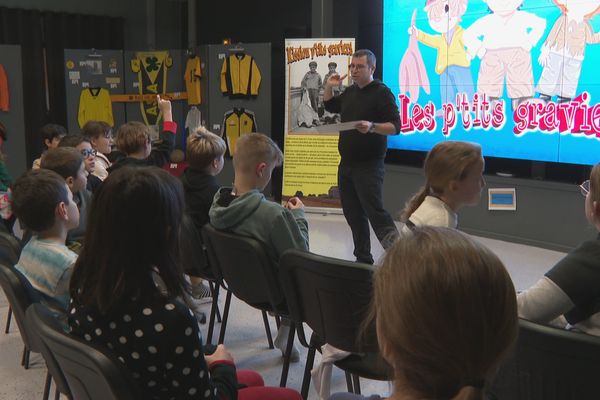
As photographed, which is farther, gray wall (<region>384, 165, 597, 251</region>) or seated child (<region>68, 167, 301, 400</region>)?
gray wall (<region>384, 165, 597, 251</region>)

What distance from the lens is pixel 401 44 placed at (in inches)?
233

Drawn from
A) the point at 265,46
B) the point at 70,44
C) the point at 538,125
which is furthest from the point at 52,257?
the point at 70,44

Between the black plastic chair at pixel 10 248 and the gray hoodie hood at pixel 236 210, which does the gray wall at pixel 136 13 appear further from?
the gray hoodie hood at pixel 236 210

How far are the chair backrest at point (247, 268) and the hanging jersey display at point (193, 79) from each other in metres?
5.42

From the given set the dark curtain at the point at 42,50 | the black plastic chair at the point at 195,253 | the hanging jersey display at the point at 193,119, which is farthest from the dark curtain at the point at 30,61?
the black plastic chair at the point at 195,253

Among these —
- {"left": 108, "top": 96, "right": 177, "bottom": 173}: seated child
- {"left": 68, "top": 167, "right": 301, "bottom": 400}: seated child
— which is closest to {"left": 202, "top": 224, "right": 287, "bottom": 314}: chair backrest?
{"left": 68, "top": 167, "right": 301, "bottom": 400}: seated child

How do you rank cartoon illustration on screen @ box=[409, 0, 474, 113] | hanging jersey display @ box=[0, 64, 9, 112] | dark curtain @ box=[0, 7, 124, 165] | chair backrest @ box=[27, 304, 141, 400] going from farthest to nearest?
dark curtain @ box=[0, 7, 124, 165] < hanging jersey display @ box=[0, 64, 9, 112] < cartoon illustration on screen @ box=[409, 0, 474, 113] < chair backrest @ box=[27, 304, 141, 400]

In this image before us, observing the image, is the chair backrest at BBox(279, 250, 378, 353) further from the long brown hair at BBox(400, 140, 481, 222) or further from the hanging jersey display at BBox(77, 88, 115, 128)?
the hanging jersey display at BBox(77, 88, 115, 128)

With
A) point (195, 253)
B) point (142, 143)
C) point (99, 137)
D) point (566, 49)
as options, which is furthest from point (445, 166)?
point (566, 49)

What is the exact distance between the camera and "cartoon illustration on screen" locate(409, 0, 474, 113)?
5402 mm

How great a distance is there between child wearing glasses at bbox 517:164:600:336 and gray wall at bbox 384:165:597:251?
10.8ft

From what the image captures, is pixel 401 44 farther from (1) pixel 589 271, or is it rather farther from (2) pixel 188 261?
(1) pixel 589 271

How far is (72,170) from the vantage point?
9.43ft

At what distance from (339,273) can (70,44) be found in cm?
751
